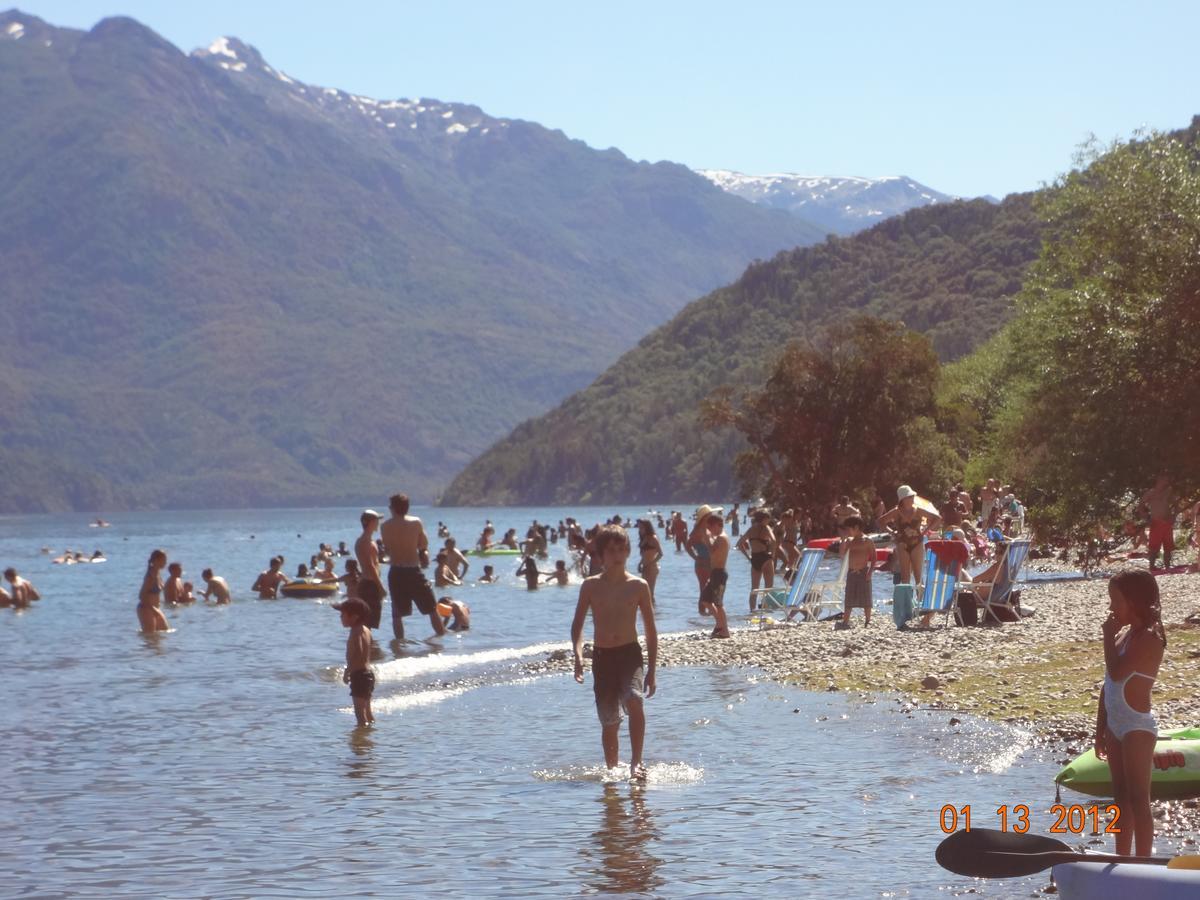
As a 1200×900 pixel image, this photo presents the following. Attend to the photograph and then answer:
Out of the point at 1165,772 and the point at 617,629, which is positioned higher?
the point at 617,629

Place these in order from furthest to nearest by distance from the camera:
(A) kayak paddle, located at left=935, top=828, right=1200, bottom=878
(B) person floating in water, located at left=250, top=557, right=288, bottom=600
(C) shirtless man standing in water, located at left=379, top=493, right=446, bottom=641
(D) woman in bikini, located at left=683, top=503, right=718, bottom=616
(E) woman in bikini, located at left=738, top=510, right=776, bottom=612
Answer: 1. (B) person floating in water, located at left=250, top=557, right=288, bottom=600
2. (E) woman in bikini, located at left=738, top=510, right=776, bottom=612
3. (D) woman in bikini, located at left=683, top=503, right=718, bottom=616
4. (C) shirtless man standing in water, located at left=379, top=493, right=446, bottom=641
5. (A) kayak paddle, located at left=935, top=828, right=1200, bottom=878

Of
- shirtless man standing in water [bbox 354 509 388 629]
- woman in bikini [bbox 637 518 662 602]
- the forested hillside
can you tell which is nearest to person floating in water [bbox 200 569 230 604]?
woman in bikini [bbox 637 518 662 602]

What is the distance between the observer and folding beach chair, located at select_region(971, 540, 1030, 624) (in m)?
19.7

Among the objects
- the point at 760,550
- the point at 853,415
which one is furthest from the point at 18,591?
the point at 853,415

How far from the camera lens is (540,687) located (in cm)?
1772

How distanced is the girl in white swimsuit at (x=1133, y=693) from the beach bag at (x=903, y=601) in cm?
1255

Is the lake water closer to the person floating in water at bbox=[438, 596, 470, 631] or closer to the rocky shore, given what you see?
the rocky shore

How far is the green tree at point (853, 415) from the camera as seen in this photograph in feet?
178

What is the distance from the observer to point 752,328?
6024 inches

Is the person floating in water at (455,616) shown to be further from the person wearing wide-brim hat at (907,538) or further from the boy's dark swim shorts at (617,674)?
the boy's dark swim shorts at (617,674)

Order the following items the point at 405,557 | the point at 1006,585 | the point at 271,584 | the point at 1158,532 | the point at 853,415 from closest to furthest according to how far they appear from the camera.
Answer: the point at 405,557, the point at 1006,585, the point at 1158,532, the point at 271,584, the point at 853,415

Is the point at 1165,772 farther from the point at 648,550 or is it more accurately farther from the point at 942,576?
the point at 648,550

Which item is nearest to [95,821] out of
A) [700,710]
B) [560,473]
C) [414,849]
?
[414,849]

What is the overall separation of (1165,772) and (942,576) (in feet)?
36.0
